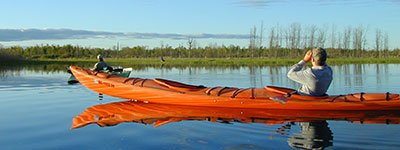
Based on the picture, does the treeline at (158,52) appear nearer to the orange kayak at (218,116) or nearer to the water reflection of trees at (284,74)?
the water reflection of trees at (284,74)

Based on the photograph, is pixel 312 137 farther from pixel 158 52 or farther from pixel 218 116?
pixel 158 52

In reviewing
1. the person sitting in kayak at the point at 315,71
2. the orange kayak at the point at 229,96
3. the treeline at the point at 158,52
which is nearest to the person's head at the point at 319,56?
the person sitting in kayak at the point at 315,71

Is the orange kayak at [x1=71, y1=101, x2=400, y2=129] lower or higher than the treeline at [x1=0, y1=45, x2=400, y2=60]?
lower

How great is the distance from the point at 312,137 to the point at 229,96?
2.73 meters

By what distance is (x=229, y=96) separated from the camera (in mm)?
7785

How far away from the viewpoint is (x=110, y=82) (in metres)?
9.41

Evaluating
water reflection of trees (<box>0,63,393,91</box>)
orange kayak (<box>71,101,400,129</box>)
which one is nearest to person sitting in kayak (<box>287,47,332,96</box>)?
orange kayak (<box>71,101,400,129</box>)

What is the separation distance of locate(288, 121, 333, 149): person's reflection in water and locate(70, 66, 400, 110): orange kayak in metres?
0.93

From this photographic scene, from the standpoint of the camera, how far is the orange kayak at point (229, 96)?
23.0 feet

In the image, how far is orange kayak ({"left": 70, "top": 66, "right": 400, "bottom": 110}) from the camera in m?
7.00

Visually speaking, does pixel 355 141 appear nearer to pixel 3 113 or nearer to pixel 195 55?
pixel 3 113

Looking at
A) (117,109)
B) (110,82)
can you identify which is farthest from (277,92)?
(110,82)

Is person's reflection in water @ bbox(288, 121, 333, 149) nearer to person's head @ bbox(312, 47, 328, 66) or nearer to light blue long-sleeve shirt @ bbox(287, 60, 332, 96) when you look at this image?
light blue long-sleeve shirt @ bbox(287, 60, 332, 96)

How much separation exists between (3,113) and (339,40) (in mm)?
52512
